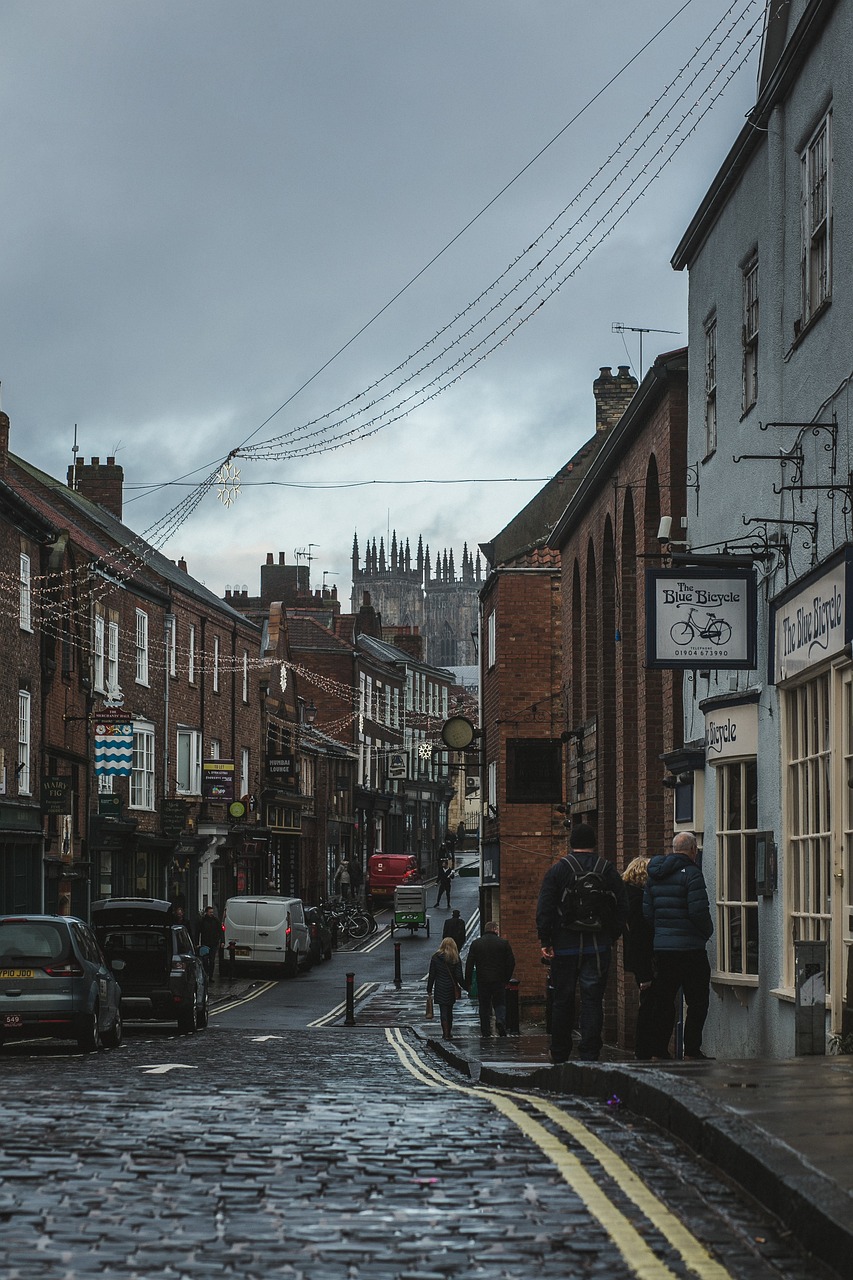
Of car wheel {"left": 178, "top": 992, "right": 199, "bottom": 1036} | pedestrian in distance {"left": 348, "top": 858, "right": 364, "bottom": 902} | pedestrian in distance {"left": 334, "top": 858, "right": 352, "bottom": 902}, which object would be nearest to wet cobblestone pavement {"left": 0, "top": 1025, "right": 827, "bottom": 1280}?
car wheel {"left": 178, "top": 992, "right": 199, "bottom": 1036}

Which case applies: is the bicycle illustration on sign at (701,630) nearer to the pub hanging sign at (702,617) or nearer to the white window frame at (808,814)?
the pub hanging sign at (702,617)

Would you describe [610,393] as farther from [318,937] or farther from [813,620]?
[813,620]

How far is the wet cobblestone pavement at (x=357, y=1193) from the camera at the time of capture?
18.2 ft

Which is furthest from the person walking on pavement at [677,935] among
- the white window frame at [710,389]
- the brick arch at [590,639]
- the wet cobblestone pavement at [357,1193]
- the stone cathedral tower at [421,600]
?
the stone cathedral tower at [421,600]

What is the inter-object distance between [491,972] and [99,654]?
19.7m

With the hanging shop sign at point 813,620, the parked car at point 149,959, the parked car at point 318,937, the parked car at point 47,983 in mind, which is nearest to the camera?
the hanging shop sign at point 813,620

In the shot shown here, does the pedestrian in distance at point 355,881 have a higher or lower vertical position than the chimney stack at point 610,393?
lower

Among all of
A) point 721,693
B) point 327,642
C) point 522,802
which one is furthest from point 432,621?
point 721,693

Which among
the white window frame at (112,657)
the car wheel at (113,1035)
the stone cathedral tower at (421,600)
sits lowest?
the car wheel at (113,1035)

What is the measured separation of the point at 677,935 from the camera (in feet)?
42.8

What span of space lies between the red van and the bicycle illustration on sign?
5192cm

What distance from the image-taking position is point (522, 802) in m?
30.6

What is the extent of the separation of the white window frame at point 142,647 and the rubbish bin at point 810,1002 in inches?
1400

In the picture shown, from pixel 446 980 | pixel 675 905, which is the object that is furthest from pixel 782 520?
pixel 446 980
